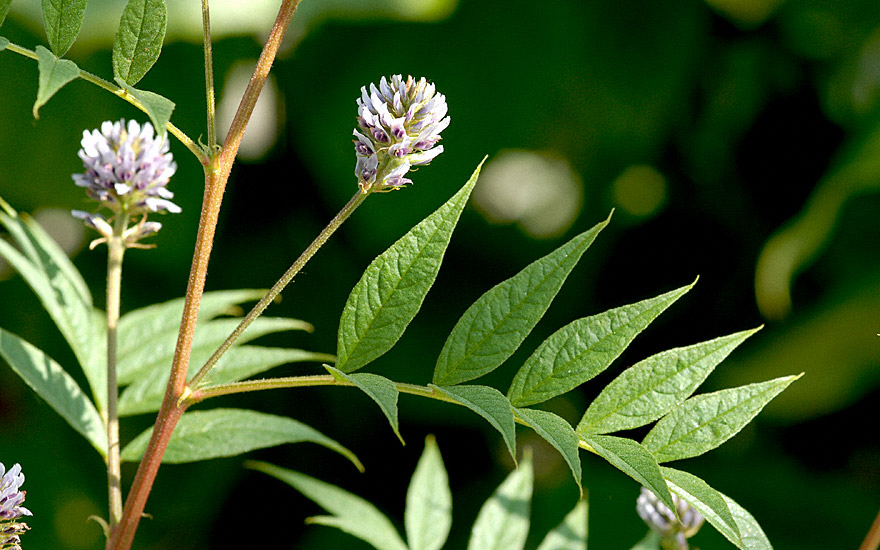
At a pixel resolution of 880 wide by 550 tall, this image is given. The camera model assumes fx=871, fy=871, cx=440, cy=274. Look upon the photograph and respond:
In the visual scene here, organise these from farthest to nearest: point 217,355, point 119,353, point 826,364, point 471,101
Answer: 1. point 471,101
2. point 826,364
3. point 119,353
4. point 217,355

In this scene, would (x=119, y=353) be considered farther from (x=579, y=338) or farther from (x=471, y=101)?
(x=471, y=101)

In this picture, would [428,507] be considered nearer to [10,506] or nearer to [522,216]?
[10,506]

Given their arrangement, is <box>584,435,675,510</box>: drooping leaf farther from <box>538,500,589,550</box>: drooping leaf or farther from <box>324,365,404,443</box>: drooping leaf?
<box>538,500,589,550</box>: drooping leaf

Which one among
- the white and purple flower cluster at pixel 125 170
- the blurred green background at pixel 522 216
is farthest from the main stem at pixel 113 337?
the blurred green background at pixel 522 216

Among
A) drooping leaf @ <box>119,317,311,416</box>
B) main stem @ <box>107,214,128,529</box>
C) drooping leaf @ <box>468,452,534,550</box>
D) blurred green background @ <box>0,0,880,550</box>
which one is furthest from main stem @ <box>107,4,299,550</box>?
blurred green background @ <box>0,0,880,550</box>

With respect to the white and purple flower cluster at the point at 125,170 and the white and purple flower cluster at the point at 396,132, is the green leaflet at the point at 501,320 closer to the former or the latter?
the white and purple flower cluster at the point at 396,132

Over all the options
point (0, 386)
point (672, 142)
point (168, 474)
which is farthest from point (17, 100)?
point (672, 142)
